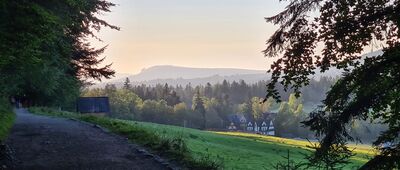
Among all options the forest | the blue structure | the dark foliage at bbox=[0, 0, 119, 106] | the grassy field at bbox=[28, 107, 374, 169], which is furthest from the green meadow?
the forest

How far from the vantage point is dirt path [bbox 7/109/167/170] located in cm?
1125

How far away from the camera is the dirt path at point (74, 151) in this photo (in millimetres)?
11250

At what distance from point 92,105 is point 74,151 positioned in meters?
54.2

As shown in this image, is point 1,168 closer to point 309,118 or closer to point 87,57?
point 309,118

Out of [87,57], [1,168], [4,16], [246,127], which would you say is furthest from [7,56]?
[246,127]

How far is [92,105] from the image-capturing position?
6581 centimetres

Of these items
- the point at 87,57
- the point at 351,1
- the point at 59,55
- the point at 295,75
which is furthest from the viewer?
the point at 87,57

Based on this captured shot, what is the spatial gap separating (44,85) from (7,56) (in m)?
12.6

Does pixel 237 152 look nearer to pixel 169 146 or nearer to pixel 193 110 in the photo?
pixel 169 146

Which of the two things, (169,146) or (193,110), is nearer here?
(169,146)

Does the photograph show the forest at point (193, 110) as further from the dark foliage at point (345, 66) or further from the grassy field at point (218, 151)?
the dark foliage at point (345, 66)

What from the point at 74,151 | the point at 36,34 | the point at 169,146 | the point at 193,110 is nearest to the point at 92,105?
the point at 74,151

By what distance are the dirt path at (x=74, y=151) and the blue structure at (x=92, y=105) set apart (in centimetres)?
4632

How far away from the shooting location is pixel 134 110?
125125mm
